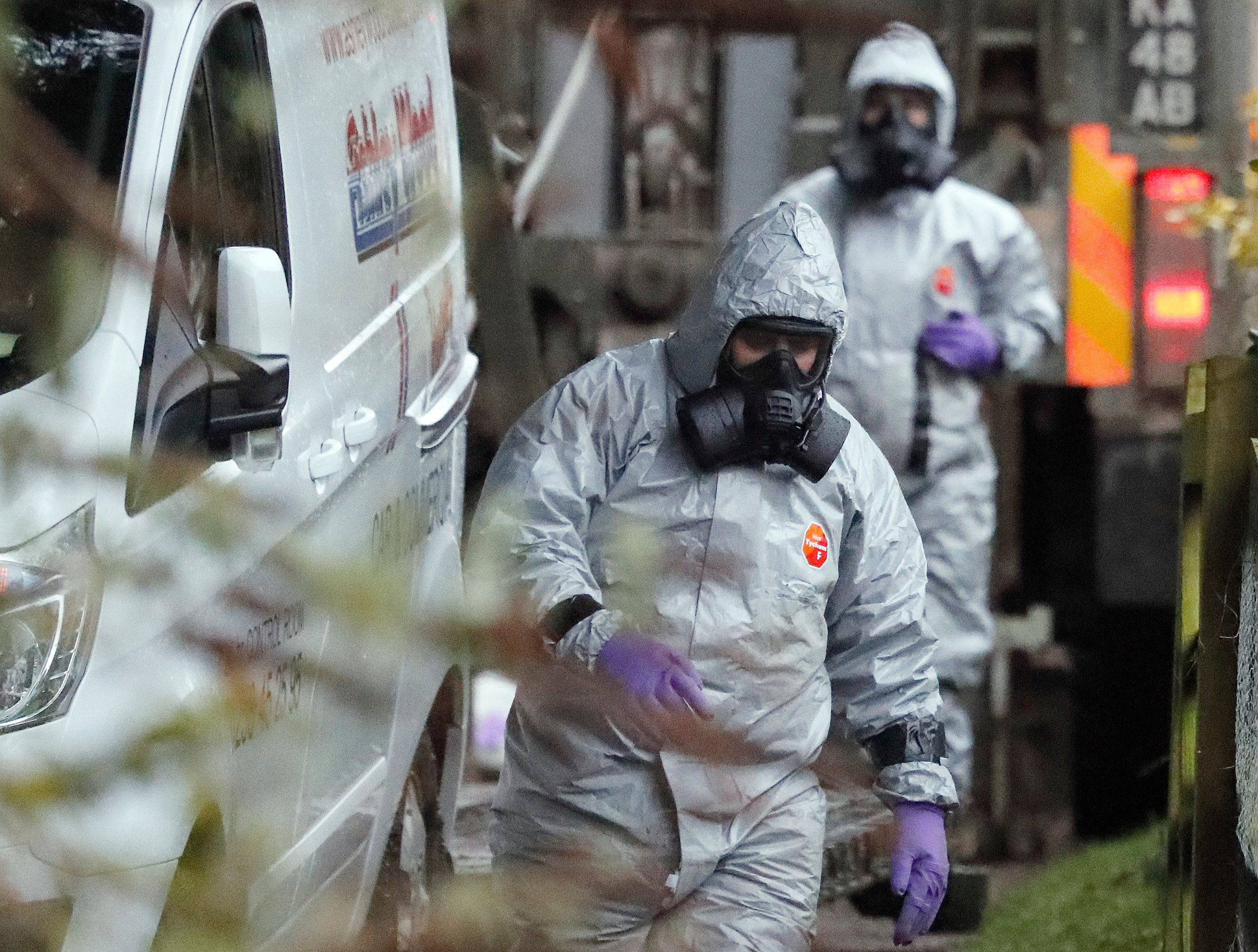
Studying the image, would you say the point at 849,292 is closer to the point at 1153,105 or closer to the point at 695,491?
the point at 1153,105

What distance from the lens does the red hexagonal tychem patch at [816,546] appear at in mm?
3328

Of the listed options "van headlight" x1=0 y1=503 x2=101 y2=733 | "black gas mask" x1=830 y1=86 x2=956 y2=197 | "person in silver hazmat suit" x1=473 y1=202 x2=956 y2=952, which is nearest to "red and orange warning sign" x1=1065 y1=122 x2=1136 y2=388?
"black gas mask" x1=830 y1=86 x2=956 y2=197

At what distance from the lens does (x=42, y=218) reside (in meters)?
1.14

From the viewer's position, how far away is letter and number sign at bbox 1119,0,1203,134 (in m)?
6.06

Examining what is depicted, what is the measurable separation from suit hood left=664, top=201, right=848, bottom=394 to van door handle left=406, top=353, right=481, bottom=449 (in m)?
0.81

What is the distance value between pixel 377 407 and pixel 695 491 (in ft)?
2.49

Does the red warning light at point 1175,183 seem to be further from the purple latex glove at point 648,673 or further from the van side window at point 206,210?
the purple latex glove at point 648,673

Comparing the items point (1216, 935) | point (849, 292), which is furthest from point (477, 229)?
point (849, 292)

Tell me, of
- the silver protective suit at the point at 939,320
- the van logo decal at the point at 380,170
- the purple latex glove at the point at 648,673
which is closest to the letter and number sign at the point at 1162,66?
the silver protective suit at the point at 939,320

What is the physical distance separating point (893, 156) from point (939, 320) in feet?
1.51

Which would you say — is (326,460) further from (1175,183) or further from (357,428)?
(1175,183)

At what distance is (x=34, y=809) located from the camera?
1188 mm

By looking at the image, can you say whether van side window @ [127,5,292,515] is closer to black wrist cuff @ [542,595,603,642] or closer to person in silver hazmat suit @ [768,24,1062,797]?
black wrist cuff @ [542,595,603,642]

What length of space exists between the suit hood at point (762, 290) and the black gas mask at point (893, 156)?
229 cm
